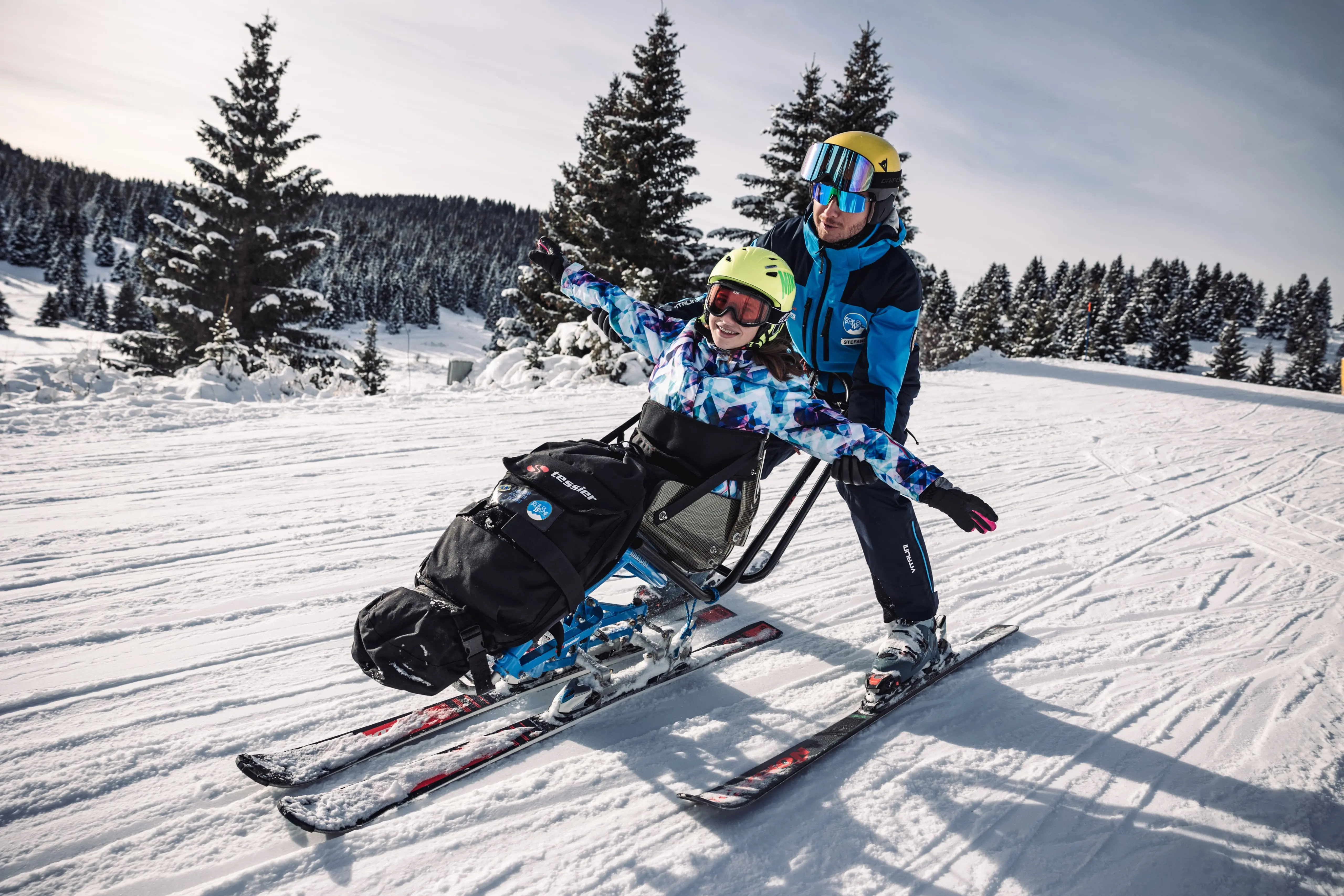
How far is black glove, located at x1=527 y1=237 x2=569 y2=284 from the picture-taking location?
3365 mm

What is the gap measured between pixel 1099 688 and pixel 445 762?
2.87 m

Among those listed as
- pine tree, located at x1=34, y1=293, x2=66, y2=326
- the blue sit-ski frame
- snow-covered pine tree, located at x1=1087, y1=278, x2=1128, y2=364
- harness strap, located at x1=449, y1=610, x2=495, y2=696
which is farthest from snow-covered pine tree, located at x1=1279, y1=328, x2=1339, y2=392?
pine tree, located at x1=34, y1=293, x2=66, y2=326

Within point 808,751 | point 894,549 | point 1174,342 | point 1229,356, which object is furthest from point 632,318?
point 1229,356

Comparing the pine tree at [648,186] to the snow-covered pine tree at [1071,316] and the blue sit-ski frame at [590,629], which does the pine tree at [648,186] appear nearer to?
the blue sit-ski frame at [590,629]

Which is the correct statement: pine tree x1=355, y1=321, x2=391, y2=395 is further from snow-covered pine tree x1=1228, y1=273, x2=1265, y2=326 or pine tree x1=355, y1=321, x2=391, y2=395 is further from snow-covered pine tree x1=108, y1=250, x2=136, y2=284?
snow-covered pine tree x1=1228, y1=273, x2=1265, y2=326

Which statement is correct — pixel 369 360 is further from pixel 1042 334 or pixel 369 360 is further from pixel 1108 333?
pixel 1108 333

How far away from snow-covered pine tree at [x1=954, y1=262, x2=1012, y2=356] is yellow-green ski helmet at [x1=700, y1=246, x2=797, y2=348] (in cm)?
2979

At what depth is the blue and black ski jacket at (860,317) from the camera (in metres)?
2.63

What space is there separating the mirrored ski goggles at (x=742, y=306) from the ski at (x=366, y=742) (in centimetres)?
156

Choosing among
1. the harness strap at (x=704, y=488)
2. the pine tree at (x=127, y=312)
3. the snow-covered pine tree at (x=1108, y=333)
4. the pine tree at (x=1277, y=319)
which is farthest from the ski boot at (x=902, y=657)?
the pine tree at (x=1277, y=319)

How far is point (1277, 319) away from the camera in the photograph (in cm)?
7675

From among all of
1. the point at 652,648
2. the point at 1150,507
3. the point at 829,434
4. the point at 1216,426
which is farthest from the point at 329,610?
the point at 1216,426

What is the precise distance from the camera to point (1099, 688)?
3043 mm

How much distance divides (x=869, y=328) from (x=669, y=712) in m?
1.80
